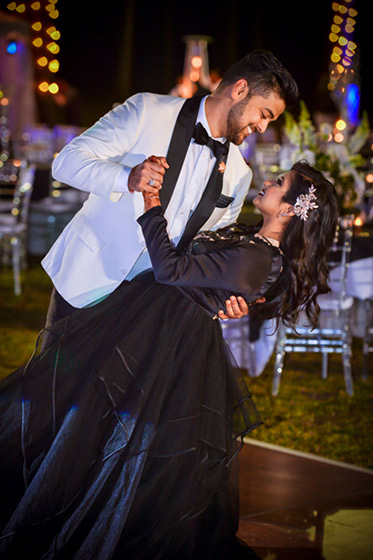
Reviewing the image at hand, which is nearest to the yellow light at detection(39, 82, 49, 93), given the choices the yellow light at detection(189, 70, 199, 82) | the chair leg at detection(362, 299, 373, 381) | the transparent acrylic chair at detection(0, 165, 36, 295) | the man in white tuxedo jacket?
the yellow light at detection(189, 70, 199, 82)

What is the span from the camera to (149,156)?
8.01 feet

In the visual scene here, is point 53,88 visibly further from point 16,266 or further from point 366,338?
point 366,338

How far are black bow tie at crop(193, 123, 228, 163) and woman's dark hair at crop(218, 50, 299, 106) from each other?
0.65 ft

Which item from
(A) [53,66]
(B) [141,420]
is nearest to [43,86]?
Result: (A) [53,66]

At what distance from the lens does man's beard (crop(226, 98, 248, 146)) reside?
99.0 inches

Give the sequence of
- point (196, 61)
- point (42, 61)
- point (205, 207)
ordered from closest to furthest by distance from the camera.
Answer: point (205, 207)
point (196, 61)
point (42, 61)

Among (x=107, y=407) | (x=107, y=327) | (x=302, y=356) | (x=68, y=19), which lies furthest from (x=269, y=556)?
(x=68, y=19)

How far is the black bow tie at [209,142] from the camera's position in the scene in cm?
251

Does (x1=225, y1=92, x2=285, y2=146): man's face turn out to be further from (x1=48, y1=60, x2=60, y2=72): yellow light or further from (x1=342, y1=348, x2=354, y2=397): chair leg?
(x1=48, y1=60, x2=60, y2=72): yellow light

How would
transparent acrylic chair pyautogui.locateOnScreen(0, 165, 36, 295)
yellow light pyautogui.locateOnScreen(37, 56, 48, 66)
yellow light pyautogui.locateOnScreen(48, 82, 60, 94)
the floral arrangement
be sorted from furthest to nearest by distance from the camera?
1. yellow light pyautogui.locateOnScreen(48, 82, 60, 94)
2. yellow light pyautogui.locateOnScreen(37, 56, 48, 66)
3. transparent acrylic chair pyautogui.locateOnScreen(0, 165, 36, 295)
4. the floral arrangement

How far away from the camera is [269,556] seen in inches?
98.0

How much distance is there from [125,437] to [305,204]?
1.04 meters

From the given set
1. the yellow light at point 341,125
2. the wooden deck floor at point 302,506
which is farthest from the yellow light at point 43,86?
the wooden deck floor at point 302,506

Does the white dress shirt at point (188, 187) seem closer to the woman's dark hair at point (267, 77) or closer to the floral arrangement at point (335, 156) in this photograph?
the woman's dark hair at point (267, 77)
